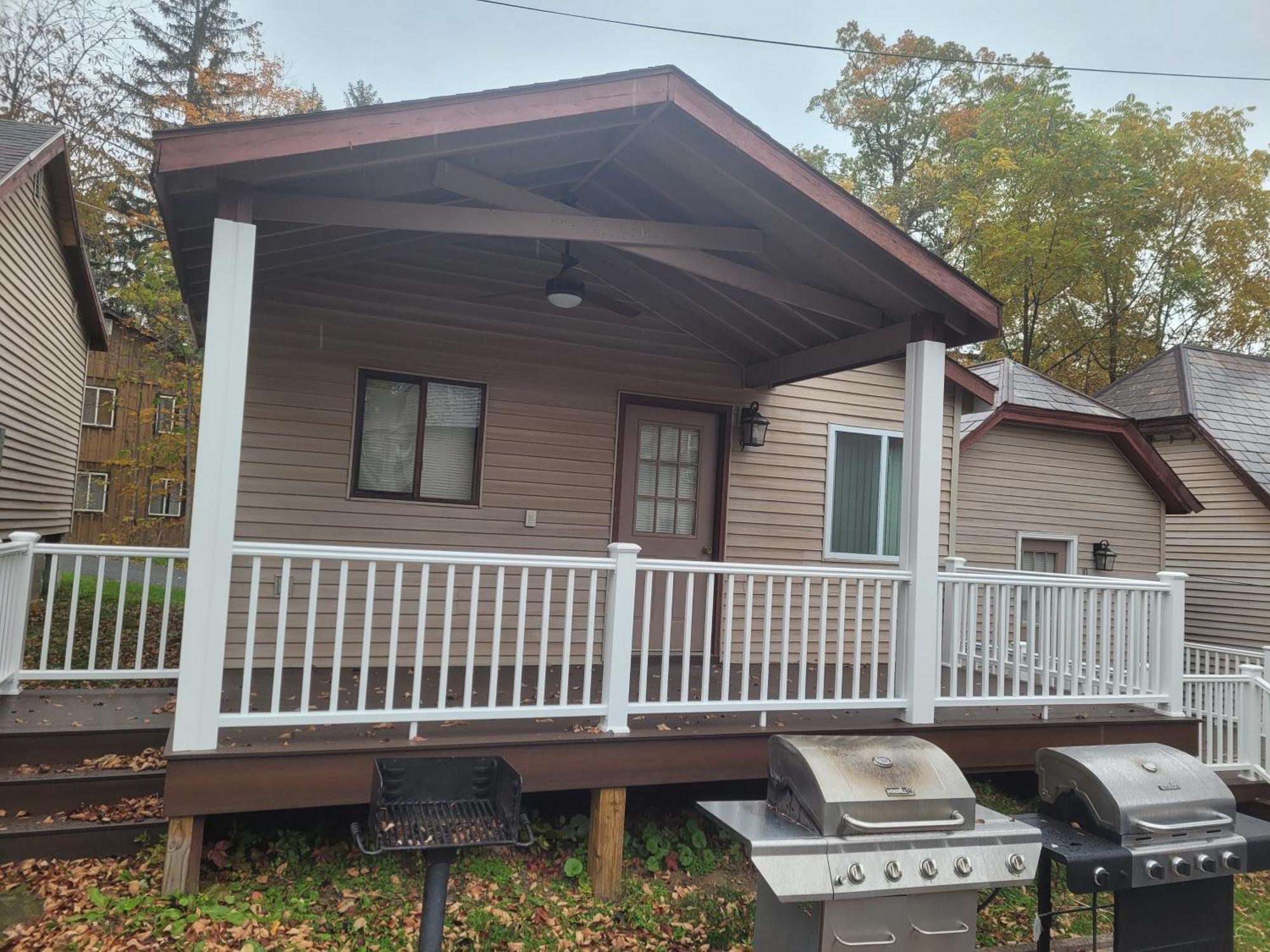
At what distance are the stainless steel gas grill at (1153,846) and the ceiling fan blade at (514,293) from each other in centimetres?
429

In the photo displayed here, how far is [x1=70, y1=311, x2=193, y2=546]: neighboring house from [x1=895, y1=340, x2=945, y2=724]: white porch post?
11.4 meters

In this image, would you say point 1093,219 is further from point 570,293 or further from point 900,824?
point 900,824

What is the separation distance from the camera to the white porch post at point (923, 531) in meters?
4.77

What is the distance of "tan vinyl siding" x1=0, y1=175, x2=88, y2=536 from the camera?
27.0 ft

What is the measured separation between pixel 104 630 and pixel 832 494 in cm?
732

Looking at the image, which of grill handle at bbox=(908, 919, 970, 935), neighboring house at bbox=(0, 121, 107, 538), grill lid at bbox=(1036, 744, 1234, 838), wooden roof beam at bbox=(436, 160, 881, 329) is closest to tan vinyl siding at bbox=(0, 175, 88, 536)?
neighboring house at bbox=(0, 121, 107, 538)

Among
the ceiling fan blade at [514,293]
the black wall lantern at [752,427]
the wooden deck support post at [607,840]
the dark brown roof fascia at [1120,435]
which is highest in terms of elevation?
the ceiling fan blade at [514,293]

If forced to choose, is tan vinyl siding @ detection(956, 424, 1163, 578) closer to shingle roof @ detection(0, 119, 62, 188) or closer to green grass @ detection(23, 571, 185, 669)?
green grass @ detection(23, 571, 185, 669)

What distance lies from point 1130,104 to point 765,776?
20.9 m

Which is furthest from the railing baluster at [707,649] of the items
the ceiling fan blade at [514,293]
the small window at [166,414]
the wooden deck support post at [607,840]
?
the small window at [166,414]

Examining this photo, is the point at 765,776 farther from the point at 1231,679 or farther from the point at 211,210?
the point at 1231,679

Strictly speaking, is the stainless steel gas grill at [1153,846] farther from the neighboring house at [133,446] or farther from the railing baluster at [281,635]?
the neighboring house at [133,446]

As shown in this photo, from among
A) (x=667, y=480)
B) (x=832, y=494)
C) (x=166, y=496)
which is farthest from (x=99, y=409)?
(x=832, y=494)

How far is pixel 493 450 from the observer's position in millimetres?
6039
